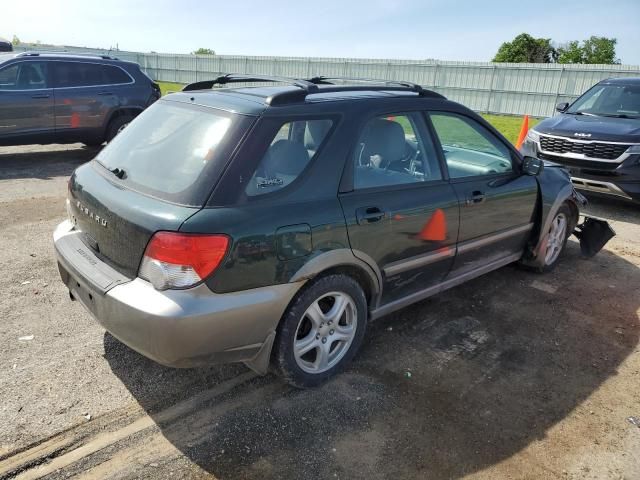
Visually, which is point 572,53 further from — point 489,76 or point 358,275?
point 358,275

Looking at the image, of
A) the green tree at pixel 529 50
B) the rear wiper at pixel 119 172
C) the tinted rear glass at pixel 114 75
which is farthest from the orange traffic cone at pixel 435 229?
the green tree at pixel 529 50

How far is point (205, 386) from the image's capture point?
3.07 m

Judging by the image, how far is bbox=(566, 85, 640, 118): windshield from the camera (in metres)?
7.96

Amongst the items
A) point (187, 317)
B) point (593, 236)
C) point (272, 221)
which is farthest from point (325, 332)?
point (593, 236)

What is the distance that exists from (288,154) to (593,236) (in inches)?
161

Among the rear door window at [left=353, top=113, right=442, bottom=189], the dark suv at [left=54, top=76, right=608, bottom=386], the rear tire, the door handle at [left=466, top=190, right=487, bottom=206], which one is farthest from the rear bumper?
the rear tire

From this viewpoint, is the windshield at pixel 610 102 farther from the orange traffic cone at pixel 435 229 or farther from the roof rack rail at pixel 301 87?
the orange traffic cone at pixel 435 229

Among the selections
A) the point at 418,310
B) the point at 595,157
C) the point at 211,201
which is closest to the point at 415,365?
the point at 418,310

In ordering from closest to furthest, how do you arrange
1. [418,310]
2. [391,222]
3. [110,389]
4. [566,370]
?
[110,389]
[391,222]
[566,370]
[418,310]

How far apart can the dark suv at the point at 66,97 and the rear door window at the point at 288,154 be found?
7667 mm

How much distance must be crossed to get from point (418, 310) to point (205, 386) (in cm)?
186

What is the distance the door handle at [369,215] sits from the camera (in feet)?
9.88

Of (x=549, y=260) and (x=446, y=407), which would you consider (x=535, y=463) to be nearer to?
(x=446, y=407)

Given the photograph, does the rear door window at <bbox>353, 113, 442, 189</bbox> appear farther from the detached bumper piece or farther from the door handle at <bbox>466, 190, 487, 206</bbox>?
the detached bumper piece
